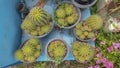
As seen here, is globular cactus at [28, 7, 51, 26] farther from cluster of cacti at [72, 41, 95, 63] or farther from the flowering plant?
the flowering plant

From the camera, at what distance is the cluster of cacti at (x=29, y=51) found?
5.03 feet

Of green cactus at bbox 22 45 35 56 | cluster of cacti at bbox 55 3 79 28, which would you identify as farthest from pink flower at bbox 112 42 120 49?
green cactus at bbox 22 45 35 56

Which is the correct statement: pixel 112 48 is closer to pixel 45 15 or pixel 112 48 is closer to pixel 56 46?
pixel 56 46

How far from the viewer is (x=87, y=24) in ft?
5.24

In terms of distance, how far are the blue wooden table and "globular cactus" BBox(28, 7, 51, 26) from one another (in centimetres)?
19

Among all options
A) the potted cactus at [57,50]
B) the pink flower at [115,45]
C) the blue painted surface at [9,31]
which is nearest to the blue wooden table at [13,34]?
the blue painted surface at [9,31]

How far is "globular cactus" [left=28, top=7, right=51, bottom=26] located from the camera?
145cm

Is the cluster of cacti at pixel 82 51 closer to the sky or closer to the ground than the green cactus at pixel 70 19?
closer to the ground

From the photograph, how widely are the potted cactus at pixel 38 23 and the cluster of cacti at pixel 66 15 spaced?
2.5 inches

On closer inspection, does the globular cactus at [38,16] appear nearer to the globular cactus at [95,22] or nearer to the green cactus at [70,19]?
the green cactus at [70,19]

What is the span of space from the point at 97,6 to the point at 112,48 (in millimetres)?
371

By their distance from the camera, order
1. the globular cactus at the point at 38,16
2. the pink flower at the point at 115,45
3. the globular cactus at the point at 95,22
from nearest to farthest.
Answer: the globular cactus at the point at 38,16 → the globular cactus at the point at 95,22 → the pink flower at the point at 115,45

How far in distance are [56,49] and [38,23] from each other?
0.21 metres

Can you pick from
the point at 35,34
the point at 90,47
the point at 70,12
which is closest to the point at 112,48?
the point at 90,47
